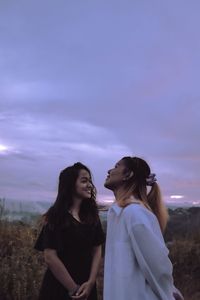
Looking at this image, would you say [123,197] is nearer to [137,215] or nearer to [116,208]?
[116,208]

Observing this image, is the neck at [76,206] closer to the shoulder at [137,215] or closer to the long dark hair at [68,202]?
the long dark hair at [68,202]

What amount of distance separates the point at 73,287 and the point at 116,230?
990 millimetres

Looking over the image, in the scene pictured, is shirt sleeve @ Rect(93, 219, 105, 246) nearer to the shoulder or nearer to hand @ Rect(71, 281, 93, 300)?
hand @ Rect(71, 281, 93, 300)

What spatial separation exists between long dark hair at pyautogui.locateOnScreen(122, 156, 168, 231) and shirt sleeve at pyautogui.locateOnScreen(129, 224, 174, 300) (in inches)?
12.8

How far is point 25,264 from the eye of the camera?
6.71m

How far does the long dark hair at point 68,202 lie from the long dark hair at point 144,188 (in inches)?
35.9

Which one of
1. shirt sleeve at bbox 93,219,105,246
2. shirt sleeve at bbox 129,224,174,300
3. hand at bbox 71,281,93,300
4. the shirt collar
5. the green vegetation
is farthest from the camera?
the green vegetation

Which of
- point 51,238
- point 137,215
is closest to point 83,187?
point 51,238

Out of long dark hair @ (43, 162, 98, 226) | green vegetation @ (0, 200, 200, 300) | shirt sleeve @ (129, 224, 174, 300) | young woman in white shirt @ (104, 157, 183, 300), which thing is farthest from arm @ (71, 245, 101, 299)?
green vegetation @ (0, 200, 200, 300)

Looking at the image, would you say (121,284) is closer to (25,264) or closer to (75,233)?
(75,233)

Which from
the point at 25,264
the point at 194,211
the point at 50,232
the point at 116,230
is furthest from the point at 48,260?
the point at 194,211

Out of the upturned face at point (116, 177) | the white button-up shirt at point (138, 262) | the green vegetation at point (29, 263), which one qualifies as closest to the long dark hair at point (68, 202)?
the upturned face at point (116, 177)

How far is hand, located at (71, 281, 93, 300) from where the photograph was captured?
4.15 m

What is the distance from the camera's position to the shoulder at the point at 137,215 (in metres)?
3.30
